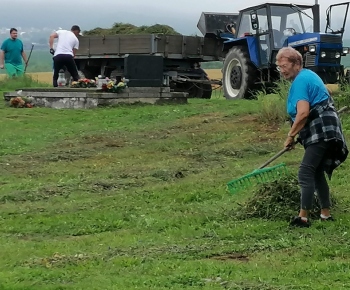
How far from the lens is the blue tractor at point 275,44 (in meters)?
18.1

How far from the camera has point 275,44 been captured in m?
19.0

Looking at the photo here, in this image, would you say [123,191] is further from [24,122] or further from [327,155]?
[24,122]

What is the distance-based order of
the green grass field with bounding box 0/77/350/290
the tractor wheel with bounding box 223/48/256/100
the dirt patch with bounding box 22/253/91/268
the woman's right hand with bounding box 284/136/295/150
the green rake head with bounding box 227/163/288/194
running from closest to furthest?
the green grass field with bounding box 0/77/350/290
the dirt patch with bounding box 22/253/91/268
the woman's right hand with bounding box 284/136/295/150
the green rake head with bounding box 227/163/288/194
the tractor wheel with bounding box 223/48/256/100

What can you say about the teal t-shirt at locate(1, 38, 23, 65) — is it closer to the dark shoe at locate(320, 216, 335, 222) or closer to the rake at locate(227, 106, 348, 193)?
the rake at locate(227, 106, 348, 193)

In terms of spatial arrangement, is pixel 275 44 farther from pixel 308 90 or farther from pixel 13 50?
pixel 308 90

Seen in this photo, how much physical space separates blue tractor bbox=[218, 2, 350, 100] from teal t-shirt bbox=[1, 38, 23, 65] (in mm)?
6195

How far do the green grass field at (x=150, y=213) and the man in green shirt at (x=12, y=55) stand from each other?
26.1 feet

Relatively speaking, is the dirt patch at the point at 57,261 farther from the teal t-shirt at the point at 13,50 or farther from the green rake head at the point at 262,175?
the teal t-shirt at the point at 13,50

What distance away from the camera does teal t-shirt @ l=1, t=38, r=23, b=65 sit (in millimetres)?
22578

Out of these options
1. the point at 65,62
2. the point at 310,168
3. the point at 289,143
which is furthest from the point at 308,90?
the point at 65,62

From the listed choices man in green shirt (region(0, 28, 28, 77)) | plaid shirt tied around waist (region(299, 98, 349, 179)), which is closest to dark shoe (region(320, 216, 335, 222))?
plaid shirt tied around waist (region(299, 98, 349, 179))

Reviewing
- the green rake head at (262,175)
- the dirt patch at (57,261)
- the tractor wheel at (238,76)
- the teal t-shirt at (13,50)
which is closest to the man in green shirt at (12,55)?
the teal t-shirt at (13,50)

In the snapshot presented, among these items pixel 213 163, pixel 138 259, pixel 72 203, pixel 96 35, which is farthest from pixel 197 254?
pixel 96 35

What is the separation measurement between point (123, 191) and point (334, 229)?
3035 millimetres
